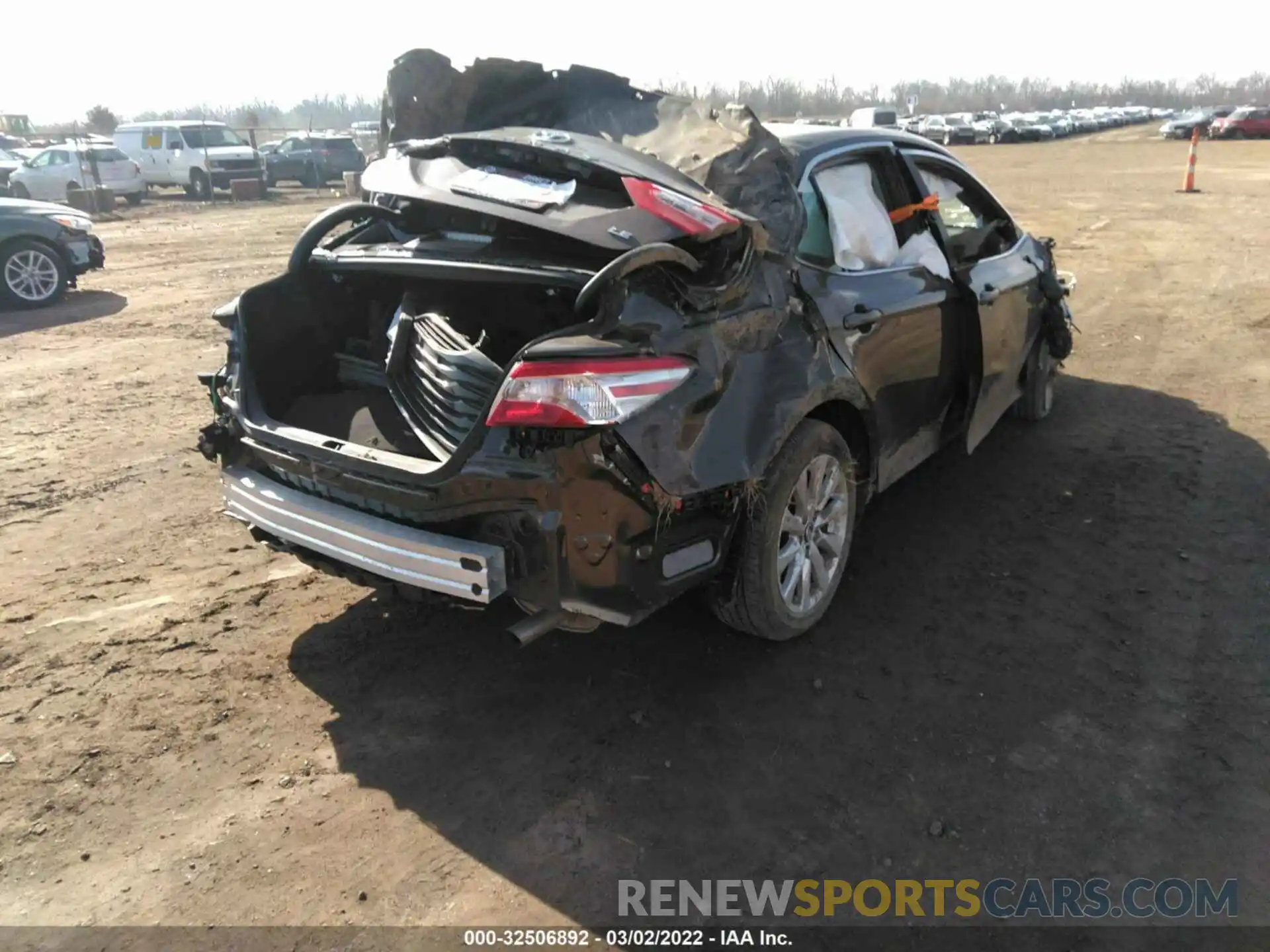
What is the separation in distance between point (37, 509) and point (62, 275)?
742cm

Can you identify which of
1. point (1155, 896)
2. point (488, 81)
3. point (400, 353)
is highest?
point (488, 81)

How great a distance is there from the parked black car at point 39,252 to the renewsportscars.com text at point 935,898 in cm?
1115

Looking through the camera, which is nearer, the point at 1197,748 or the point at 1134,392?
the point at 1197,748

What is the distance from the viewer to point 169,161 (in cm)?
2708

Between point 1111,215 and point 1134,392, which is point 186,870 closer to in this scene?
point 1134,392

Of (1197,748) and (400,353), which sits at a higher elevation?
(400,353)

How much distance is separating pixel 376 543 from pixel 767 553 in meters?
1.28

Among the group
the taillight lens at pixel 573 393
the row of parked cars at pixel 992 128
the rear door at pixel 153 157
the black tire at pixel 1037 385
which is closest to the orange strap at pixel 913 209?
the black tire at pixel 1037 385

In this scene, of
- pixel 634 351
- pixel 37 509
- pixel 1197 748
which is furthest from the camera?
pixel 37 509

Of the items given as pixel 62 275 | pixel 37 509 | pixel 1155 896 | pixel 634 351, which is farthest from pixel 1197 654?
pixel 62 275

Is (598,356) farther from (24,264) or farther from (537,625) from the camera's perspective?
(24,264)

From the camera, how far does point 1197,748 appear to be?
10.2 ft

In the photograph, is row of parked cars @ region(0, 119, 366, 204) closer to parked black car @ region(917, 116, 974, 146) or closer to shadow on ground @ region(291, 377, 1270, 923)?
shadow on ground @ region(291, 377, 1270, 923)

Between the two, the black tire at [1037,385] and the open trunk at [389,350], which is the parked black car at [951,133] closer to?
the black tire at [1037,385]
